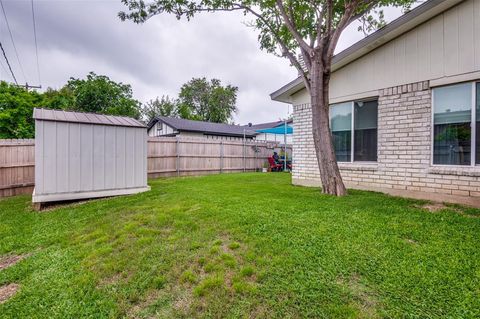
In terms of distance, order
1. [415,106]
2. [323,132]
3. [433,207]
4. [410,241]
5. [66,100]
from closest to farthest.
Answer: [410,241] → [433,207] → [415,106] → [323,132] → [66,100]

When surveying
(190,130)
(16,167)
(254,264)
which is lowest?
(254,264)

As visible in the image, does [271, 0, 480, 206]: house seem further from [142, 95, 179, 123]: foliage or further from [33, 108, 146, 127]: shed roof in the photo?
[142, 95, 179, 123]: foliage

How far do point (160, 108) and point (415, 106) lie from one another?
35.5m

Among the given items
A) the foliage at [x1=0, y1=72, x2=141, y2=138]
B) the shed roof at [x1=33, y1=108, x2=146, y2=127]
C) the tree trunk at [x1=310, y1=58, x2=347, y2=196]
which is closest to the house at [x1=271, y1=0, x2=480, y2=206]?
the tree trunk at [x1=310, y1=58, x2=347, y2=196]

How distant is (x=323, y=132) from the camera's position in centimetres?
555

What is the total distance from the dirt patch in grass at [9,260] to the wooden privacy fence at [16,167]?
5.76m

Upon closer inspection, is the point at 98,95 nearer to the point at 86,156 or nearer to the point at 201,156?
the point at 201,156

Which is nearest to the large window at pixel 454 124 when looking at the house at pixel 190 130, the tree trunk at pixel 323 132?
the tree trunk at pixel 323 132

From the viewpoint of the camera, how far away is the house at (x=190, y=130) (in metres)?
20.1

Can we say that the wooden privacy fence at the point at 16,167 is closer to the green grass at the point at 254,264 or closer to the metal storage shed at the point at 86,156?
the metal storage shed at the point at 86,156

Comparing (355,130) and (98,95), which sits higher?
(98,95)

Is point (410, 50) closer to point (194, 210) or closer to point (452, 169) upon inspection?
point (452, 169)

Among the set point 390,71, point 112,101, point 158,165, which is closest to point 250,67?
point 112,101

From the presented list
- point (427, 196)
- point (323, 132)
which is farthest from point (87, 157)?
point (427, 196)
